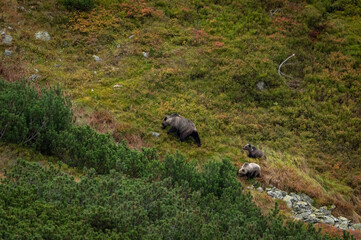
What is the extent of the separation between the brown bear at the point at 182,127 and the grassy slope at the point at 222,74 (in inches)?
14.4

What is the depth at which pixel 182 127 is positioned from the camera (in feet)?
48.5

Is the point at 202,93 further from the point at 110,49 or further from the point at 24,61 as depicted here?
the point at 24,61

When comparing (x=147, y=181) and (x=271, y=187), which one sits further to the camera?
(x=271, y=187)

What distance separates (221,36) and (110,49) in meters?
6.97

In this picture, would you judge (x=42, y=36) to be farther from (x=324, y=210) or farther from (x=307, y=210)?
(x=324, y=210)

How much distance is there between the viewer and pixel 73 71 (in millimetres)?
17797

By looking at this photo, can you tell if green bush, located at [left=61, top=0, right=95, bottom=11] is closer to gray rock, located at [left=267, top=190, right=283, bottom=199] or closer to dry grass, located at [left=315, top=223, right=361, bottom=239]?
gray rock, located at [left=267, top=190, right=283, bottom=199]

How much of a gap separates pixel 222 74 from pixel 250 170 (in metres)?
7.59

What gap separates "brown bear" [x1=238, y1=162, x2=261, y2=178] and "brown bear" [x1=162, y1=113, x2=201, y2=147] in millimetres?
2314

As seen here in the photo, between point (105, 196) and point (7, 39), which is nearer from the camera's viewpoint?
point (105, 196)

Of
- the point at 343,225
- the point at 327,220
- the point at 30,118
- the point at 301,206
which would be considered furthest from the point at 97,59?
the point at 343,225

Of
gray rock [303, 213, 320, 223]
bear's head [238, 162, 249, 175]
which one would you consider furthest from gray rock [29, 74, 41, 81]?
gray rock [303, 213, 320, 223]

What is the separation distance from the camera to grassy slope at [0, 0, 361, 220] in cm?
1538

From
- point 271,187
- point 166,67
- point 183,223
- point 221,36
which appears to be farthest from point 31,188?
point 221,36
